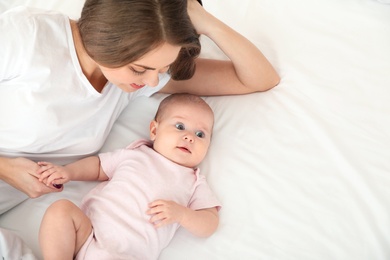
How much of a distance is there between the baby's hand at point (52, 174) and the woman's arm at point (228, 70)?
18.9 inches

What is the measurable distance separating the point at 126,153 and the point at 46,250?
398mm

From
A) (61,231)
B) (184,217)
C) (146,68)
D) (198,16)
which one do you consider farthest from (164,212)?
(198,16)

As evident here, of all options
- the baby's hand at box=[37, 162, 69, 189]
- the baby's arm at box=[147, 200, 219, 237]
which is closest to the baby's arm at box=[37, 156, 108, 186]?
the baby's hand at box=[37, 162, 69, 189]

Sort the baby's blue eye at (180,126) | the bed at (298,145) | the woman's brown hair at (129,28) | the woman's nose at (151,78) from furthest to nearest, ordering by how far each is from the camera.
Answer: the baby's blue eye at (180,126)
the bed at (298,145)
the woman's nose at (151,78)
the woman's brown hair at (129,28)

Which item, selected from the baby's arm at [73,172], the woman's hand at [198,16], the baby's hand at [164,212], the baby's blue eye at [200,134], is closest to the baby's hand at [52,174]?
the baby's arm at [73,172]

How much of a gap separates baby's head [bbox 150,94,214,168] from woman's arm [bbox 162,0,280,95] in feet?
0.24

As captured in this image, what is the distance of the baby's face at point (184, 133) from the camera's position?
136 centimetres

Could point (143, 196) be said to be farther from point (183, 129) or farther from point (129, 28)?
point (129, 28)

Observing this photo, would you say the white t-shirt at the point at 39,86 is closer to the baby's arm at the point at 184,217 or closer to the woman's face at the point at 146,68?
the woman's face at the point at 146,68

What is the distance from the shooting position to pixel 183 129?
1.40 m

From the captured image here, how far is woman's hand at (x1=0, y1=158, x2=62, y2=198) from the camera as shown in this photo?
1241 mm

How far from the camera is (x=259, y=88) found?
1.53m

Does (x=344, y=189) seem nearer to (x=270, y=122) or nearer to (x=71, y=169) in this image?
(x=270, y=122)

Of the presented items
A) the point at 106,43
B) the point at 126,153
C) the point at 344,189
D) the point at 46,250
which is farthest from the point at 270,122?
the point at 46,250
